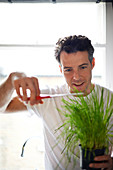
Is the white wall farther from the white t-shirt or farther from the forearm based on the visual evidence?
the forearm

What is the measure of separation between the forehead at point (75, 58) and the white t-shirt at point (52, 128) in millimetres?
244

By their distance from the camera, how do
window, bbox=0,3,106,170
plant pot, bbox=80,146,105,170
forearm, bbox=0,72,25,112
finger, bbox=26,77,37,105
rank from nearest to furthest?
plant pot, bbox=80,146,105,170 → finger, bbox=26,77,37,105 → forearm, bbox=0,72,25,112 → window, bbox=0,3,106,170

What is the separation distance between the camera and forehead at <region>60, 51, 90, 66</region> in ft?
4.81

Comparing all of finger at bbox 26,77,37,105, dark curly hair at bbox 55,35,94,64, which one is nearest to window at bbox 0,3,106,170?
dark curly hair at bbox 55,35,94,64

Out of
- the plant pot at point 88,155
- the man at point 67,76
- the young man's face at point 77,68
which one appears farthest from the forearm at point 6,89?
the plant pot at point 88,155

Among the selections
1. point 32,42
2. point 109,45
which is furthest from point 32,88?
point 109,45

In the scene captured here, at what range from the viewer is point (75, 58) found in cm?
146

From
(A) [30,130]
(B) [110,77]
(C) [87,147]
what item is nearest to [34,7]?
(B) [110,77]

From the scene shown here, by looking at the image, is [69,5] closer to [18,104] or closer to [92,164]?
[18,104]

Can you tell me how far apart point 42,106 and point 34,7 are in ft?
3.11

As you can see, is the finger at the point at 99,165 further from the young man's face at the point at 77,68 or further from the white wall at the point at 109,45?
the white wall at the point at 109,45

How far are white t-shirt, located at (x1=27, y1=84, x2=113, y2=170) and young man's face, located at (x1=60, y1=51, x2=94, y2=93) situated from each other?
0.56 ft

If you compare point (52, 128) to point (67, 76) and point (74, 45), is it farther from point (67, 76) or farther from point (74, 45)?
point (74, 45)

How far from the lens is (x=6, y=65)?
215 centimetres
